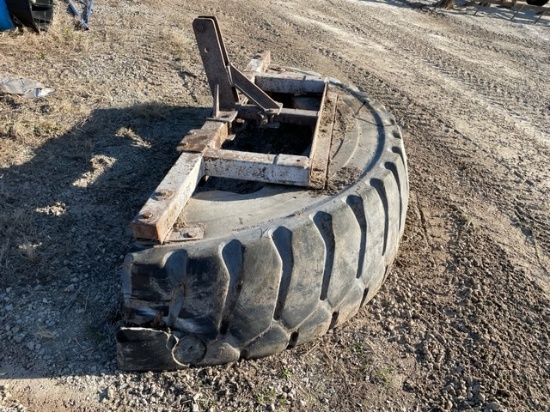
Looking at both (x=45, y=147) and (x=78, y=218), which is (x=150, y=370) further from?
(x=45, y=147)

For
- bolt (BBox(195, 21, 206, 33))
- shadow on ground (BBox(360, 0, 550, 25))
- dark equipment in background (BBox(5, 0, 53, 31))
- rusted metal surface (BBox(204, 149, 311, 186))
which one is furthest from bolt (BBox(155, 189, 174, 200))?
shadow on ground (BBox(360, 0, 550, 25))

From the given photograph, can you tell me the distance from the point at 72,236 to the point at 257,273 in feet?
5.11

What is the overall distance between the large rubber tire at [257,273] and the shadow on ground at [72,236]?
48 cm

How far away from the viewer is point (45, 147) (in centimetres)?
380

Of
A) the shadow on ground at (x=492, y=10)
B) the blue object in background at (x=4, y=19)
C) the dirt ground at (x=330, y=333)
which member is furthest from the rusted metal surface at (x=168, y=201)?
the shadow on ground at (x=492, y=10)

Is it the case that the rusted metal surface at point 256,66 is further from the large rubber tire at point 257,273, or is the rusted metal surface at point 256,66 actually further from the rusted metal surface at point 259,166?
the large rubber tire at point 257,273

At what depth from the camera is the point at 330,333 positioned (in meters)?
2.53

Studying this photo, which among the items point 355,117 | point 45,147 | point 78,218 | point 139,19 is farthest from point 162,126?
point 139,19

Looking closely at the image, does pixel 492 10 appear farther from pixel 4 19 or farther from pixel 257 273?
pixel 257 273

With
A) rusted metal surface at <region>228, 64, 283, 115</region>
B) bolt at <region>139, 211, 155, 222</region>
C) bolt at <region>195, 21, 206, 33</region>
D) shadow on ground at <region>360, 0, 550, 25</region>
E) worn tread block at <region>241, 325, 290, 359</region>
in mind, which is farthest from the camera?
shadow on ground at <region>360, 0, 550, 25</region>

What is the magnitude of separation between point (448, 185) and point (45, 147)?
336 centimetres

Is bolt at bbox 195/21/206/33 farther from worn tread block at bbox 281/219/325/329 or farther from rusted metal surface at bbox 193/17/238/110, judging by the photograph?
worn tread block at bbox 281/219/325/329

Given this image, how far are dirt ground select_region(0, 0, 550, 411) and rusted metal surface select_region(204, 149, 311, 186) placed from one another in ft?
2.86

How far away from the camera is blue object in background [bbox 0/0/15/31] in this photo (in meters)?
5.93
